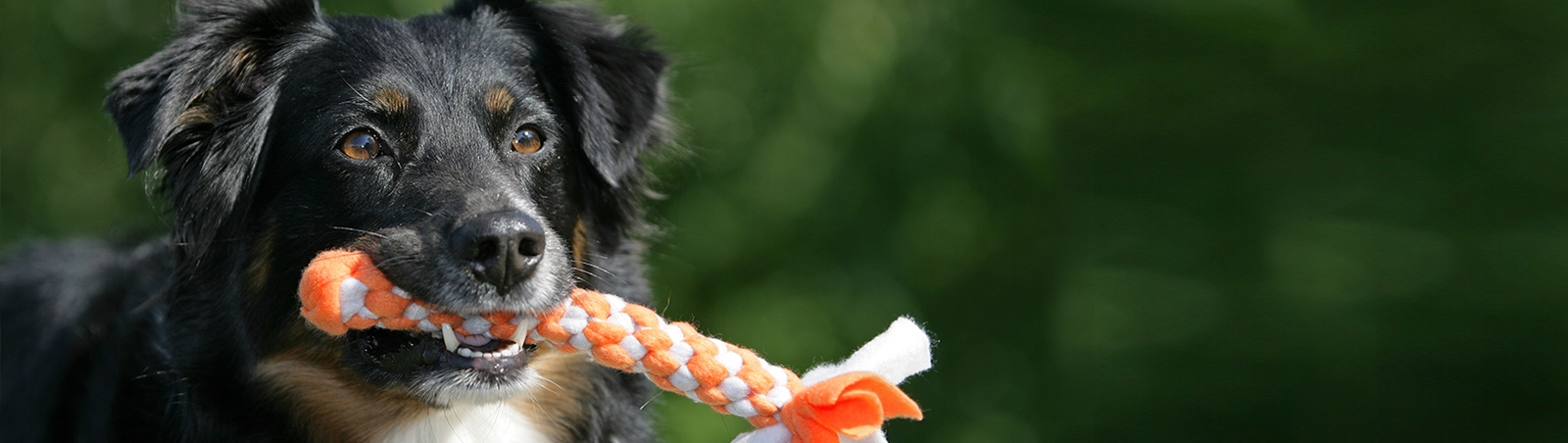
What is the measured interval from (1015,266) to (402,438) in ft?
15.2

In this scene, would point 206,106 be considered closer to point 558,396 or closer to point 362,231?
point 362,231

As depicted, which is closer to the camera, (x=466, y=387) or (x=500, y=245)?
(x=500, y=245)

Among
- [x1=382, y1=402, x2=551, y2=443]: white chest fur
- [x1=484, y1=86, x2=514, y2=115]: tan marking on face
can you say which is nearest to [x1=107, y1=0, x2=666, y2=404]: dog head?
[x1=484, y1=86, x2=514, y2=115]: tan marking on face

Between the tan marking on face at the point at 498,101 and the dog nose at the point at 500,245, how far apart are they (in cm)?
52

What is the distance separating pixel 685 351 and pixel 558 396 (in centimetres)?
86

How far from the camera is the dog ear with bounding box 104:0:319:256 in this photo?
2.98 meters

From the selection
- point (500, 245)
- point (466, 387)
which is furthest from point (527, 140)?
point (466, 387)

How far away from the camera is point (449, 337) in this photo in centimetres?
285

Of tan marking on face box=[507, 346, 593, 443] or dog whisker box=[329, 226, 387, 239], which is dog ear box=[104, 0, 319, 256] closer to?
dog whisker box=[329, 226, 387, 239]

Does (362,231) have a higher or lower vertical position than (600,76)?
lower

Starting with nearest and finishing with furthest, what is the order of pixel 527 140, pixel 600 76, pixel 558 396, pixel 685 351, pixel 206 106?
pixel 685 351, pixel 206 106, pixel 527 140, pixel 558 396, pixel 600 76

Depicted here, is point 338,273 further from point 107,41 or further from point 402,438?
point 107,41

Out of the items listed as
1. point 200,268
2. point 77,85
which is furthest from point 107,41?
point 200,268

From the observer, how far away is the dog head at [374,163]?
2766 mm
